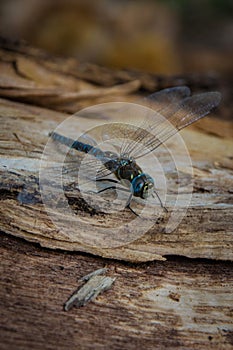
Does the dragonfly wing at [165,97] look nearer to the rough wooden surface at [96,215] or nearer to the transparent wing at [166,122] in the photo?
the transparent wing at [166,122]

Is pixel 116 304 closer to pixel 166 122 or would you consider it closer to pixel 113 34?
pixel 166 122

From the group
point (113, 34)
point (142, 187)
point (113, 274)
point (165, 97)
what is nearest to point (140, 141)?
point (142, 187)

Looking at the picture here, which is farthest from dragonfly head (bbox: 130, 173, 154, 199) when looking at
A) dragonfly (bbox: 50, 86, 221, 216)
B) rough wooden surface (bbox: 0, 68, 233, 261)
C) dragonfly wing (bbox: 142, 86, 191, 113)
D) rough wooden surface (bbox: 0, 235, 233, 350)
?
dragonfly wing (bbox: 142, 86, 191, 113)

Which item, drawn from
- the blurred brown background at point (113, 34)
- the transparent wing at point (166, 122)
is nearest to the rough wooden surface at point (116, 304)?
the transparent wing at point (166, 122)

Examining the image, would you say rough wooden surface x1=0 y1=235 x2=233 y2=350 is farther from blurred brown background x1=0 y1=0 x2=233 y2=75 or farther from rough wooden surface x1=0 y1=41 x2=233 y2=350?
blurred brown background x1=0 y1=0 x2=233 y2=75

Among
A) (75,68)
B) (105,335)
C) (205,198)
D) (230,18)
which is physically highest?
(230,18)

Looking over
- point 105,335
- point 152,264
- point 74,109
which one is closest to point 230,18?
point 74,109

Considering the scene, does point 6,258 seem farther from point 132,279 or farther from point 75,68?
point 75,68
